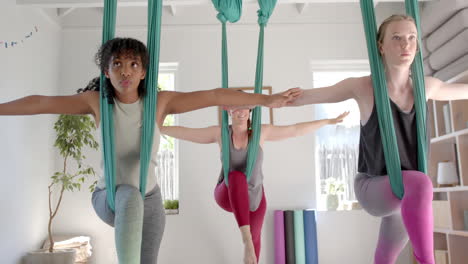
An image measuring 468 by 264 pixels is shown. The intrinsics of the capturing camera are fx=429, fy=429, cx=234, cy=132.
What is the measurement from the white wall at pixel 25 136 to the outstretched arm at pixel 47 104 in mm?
1906

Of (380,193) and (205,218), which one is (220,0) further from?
(205,218)

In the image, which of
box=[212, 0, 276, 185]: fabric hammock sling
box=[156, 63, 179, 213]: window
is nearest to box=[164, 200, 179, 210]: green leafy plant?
box=[156, 63, 179, 213]: window

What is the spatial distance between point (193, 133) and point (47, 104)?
139 centimetres

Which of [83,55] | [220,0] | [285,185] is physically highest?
[83,55]

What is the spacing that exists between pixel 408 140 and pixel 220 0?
127 centimetres

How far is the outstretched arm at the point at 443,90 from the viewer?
1998 millimetres

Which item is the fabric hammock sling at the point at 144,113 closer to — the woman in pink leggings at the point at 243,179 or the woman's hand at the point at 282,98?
the woman's hand at the point at 282,98

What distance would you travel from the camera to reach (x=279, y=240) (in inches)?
167

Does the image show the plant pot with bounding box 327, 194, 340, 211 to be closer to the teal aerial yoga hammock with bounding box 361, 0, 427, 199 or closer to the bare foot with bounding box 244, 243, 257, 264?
the bare foot with bounding box 244, 243, 257, 264

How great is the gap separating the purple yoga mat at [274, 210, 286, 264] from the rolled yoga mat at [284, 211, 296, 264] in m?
0.03

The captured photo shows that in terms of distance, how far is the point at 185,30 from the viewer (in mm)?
4727

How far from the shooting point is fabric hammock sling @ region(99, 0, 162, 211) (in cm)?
172

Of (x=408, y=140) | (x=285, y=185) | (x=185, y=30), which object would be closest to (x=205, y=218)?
(x=285, y=185)

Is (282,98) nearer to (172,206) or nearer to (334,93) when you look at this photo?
(334,93)
